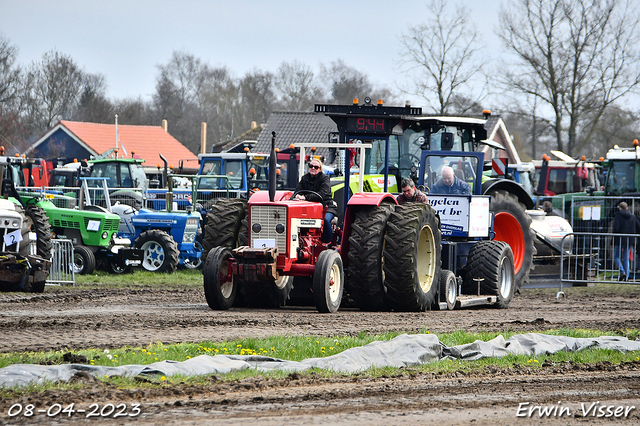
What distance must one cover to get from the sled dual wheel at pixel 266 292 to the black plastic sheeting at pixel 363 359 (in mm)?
4232

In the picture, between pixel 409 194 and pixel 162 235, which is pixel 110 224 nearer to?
pixel 162 235

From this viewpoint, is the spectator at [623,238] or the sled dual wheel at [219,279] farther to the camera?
the spectator at [623,238]

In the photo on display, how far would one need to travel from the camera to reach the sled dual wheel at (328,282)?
10305 mm

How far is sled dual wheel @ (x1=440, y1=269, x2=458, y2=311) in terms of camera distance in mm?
11859

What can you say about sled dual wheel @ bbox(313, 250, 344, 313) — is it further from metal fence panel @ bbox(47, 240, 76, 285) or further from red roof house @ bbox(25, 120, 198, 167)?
red roof house @ bbox(25, 120, 198, 167)

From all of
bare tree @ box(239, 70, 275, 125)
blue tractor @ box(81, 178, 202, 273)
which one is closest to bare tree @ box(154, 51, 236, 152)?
bare tree @ box(239, 70, 275, 125)

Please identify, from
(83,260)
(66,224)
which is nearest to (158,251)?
(83,260)

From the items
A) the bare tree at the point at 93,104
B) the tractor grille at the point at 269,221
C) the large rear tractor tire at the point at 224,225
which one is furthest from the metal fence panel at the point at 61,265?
the bare tree at the point at 93,104

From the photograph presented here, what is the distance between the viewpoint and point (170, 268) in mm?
18578

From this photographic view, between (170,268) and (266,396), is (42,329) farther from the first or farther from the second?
(170,268)

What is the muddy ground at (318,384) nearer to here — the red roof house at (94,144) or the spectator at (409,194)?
the spectator at (409,194)

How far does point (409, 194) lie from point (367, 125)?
1.20 m

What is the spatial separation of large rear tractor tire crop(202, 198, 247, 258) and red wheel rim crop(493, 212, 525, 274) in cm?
502

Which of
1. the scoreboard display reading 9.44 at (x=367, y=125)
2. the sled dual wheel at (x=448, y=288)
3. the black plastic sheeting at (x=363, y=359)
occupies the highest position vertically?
the scoreboard display reading 9.44 at (x=367, y=125)
